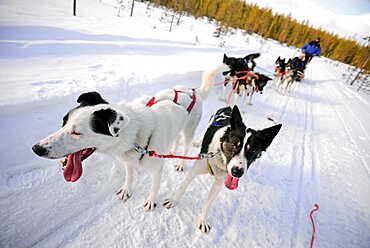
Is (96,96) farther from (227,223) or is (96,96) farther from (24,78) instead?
(24,78)

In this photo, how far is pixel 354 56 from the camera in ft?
163

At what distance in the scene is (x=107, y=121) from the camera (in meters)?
1.38

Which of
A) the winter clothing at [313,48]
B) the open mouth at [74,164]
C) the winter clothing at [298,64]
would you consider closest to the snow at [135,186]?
the open mouth at [74,164]

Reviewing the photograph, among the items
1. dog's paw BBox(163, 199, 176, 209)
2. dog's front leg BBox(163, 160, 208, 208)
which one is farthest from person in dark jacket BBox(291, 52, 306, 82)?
dog's paw BBox(163, 199, 176, 209)

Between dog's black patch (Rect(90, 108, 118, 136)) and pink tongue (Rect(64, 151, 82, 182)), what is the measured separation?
28 cm

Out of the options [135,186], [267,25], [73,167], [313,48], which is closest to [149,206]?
[135,186]

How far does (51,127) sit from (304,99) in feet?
30.7

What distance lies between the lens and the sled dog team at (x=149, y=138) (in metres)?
1.38

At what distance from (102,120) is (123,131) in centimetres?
24

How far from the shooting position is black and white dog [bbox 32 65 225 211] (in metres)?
1.36

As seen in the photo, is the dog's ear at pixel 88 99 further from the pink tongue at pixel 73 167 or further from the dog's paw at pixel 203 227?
the dog's paw at pixel 203 227

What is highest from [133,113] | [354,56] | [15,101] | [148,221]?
[354,56]

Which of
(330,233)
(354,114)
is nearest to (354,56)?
(354,114)

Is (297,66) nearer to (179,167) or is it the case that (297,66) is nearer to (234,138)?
(179,167)
